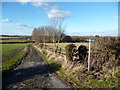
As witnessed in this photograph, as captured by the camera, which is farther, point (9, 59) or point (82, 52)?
point (9, 59)

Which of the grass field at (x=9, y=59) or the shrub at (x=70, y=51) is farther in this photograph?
the grass field at (x=9, y=59)

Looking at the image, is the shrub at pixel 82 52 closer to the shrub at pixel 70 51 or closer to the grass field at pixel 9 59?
the shrub at pixel 70 51

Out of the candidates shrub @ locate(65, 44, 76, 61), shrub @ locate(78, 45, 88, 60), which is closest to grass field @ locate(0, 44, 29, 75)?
shrub @ locate(65, 44, 76, 61)

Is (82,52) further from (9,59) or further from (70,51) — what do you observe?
(9,59)

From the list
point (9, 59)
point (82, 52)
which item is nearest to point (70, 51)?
point (82, 52)

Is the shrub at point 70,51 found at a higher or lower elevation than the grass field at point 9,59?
Answer: higher

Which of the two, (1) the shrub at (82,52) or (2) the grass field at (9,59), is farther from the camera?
(2) the grass field at (9,59)

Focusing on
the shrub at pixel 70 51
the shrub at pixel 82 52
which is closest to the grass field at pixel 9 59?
the shrub at pixel 70 51

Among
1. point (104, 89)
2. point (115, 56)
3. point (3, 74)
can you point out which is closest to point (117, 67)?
point (115, 56)

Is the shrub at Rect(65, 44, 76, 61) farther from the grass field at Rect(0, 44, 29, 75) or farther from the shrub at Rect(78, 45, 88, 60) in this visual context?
the grass field at Rect(0, 44, 29, 75)

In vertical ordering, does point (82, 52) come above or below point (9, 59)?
above

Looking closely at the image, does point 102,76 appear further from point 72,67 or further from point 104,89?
point 72,67

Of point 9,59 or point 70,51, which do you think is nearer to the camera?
point 70,51

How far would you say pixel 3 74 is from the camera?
6.91 metres
